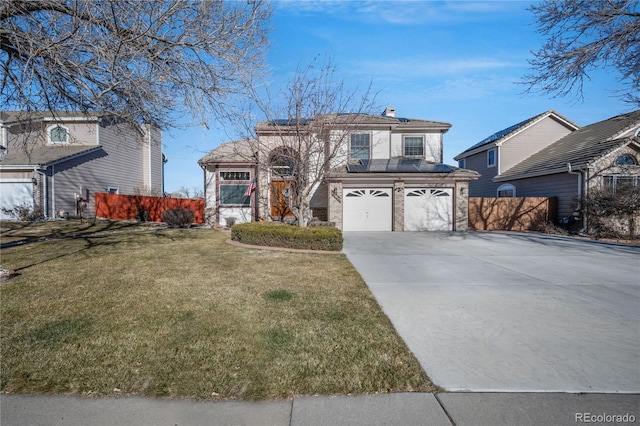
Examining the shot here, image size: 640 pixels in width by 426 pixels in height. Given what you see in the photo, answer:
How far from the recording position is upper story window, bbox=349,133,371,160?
58.9ft

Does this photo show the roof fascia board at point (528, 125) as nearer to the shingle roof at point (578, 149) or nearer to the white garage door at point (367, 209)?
the shingle roof at point (578, 149)

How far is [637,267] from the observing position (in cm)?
784

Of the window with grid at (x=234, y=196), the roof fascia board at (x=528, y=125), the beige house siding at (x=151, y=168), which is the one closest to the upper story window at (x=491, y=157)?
the roof fascia board at (x=528, y=125)

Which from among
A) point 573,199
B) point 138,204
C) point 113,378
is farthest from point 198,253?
point 573,199

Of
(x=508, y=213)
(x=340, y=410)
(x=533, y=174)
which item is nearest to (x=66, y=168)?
(x=340, y=410)

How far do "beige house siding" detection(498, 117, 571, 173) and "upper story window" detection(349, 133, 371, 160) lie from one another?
10720mm

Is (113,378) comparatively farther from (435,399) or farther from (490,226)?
(490,226)

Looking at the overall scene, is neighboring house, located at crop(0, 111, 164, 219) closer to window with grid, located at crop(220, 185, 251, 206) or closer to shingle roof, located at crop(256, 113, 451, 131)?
window with grid, located at crop(220, 185, 251, 206)

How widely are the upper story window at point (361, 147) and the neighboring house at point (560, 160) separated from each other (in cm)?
1034

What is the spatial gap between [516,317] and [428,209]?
12.8 meters

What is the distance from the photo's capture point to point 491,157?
2275 cm

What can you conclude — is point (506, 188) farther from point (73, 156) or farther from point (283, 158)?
point (73, 156)

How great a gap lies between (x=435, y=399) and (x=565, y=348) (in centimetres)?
209

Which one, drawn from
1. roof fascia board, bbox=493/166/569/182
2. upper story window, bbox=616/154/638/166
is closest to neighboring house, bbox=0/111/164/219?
roof fascia board, bbox=493/166/569/182
